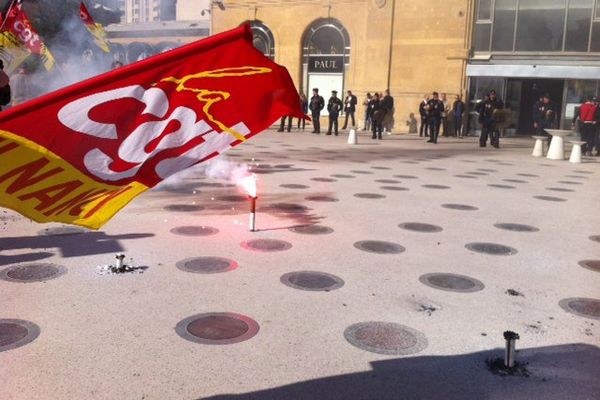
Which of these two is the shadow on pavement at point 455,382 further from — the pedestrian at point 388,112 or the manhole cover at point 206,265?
the pedestrian at point 388,112

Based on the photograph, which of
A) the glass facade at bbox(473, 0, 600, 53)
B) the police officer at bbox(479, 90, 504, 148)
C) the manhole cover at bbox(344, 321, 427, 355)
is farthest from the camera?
the glass facade at bbox(473, 0, 600, 53)

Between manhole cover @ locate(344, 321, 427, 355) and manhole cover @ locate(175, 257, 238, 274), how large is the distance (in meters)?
1.62

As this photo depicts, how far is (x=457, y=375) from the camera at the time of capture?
3.23m

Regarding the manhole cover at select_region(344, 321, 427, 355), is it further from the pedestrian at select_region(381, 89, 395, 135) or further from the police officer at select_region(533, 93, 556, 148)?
the police officer at select_region(533, 93, 556, 148)

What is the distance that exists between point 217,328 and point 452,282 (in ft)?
7.33

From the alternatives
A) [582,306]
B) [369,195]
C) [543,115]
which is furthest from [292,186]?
[543,115]

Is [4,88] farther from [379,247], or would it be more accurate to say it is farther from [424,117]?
[424,117]

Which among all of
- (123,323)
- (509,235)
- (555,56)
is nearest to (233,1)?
(555,56)

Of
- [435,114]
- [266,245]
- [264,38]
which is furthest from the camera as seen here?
[264,38]

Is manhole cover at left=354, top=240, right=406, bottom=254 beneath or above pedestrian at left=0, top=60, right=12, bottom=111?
beneath

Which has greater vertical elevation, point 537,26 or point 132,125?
point 537,26

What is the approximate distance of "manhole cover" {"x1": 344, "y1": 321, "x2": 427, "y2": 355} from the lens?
140 inches

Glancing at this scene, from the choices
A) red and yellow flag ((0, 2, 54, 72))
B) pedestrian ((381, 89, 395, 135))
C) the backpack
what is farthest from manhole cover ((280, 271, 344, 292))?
pedestrian ((381, 89, 395, 135))

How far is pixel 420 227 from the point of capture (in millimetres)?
6934
